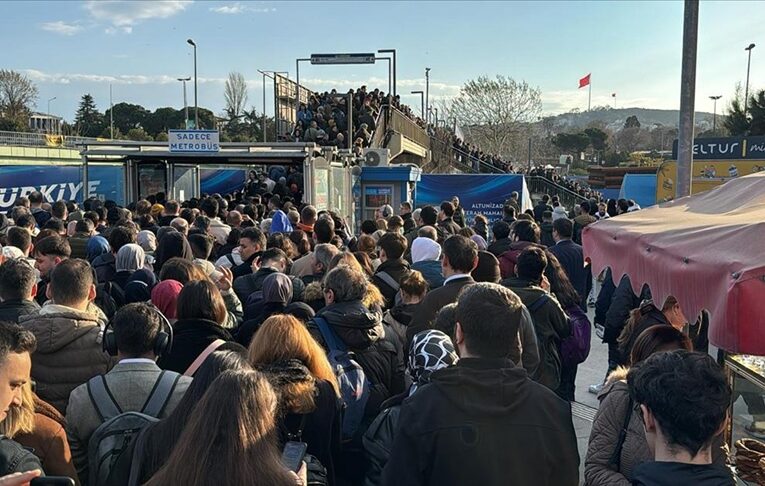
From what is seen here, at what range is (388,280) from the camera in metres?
5.79

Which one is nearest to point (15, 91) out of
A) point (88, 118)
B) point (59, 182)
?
point (88, 118)

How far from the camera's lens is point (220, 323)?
3881 mm

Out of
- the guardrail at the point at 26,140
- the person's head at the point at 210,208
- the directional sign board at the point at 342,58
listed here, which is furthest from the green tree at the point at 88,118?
the person's head at the point at 210,208

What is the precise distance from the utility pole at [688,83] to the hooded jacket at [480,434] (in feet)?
17.5

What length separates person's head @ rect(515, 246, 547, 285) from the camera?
4883 mm

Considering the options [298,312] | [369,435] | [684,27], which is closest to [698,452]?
[369,435]

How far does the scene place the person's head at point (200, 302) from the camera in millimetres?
3773

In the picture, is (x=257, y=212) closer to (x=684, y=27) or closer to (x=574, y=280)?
(x=574, y=280)

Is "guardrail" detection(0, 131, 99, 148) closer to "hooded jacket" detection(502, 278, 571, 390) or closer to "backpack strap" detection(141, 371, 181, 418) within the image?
"hooded jacket" detection(502, 278, 571, 390)

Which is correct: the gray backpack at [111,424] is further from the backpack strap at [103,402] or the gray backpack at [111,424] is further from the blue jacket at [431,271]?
the blue jacket at [431,271]

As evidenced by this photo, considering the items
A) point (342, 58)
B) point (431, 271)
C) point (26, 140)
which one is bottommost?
point (431, 271)

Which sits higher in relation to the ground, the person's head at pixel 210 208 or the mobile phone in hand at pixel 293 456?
the person's head at pixel 210 208

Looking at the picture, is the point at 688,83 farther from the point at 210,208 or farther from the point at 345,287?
the point at 210,208

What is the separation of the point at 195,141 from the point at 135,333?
12.0m
